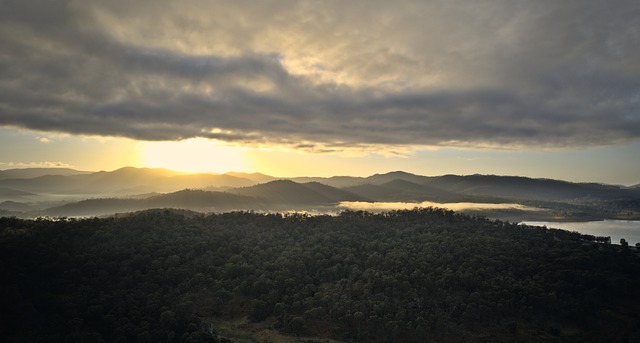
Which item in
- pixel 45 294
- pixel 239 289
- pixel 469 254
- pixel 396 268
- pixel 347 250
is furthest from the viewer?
pixel 347 250

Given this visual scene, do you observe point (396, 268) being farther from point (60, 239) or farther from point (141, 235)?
point (60, 239)

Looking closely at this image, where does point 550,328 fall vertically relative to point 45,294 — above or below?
below

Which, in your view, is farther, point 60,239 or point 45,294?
point 60,239

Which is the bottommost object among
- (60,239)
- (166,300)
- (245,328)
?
(245,328)

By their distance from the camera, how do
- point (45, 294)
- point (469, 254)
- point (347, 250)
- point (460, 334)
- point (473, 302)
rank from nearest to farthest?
point (45, 294), point (460, 334), point (473, 302), point (469, 254), point (347, 250)

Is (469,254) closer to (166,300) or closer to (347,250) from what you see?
(347,250)

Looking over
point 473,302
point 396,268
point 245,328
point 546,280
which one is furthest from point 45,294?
point 546,280
